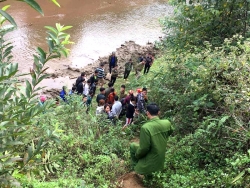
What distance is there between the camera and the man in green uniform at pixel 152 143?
4328mm

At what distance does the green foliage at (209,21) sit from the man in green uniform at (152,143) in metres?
3.56

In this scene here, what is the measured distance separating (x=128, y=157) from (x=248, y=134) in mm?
2271

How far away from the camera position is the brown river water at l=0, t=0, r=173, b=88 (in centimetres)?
1451

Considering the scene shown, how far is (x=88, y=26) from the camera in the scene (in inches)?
698

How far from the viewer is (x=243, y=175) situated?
145 inches

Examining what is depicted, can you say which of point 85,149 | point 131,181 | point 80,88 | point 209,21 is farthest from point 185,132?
point 80,88

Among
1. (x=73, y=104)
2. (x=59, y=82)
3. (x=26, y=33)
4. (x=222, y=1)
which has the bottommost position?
(x=59, y=82)

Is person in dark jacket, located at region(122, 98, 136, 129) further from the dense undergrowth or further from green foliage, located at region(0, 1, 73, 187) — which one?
green foliage, located at region(0, 1, 73, 187)

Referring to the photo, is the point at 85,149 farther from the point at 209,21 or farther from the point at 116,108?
the point at 209,21

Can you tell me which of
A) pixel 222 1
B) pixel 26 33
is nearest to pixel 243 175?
pixel 222 1

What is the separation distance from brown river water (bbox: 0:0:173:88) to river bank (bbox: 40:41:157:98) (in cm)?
54

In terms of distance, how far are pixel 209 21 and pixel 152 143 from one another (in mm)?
4290

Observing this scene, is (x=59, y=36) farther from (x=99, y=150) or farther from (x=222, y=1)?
(x=222, y=1)

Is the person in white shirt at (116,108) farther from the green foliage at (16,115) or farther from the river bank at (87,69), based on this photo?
the green foliage at (16,115)
